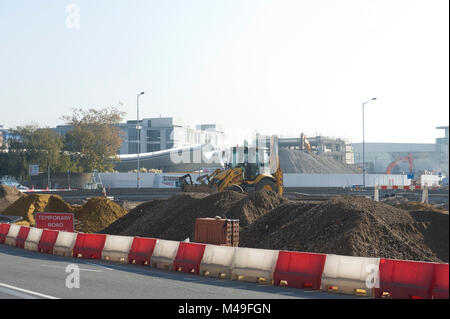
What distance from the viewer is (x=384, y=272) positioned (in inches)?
553

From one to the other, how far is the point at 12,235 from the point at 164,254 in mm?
10190

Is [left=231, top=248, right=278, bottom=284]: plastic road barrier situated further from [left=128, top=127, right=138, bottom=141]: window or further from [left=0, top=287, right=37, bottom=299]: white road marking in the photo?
[left=128, top=127, right=138, bottom=141]: window

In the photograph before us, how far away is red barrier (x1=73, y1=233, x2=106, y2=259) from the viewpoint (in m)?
21.5

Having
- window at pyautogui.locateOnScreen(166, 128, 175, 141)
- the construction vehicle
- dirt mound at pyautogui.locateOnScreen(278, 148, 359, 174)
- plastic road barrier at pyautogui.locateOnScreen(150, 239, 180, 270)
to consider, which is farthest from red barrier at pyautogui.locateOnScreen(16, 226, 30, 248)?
window at pyautogui.locateOnScreen(166, 128, 175, 141)

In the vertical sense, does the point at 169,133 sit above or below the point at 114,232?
above

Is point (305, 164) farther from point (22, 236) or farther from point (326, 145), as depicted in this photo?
point (22, 236)

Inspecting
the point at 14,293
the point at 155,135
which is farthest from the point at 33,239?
the point at 155,135

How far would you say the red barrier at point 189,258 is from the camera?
17969 millimetres

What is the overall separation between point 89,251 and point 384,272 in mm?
10847

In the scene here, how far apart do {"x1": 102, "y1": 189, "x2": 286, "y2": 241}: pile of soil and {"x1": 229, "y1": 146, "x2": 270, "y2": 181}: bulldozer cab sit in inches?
380

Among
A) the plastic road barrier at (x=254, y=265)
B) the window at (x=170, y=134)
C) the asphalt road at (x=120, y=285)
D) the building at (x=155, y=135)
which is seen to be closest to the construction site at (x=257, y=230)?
the plastic road barrier at (x=254, y=265)

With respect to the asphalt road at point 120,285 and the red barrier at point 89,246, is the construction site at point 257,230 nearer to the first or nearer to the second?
the red barrier at point 89,246
